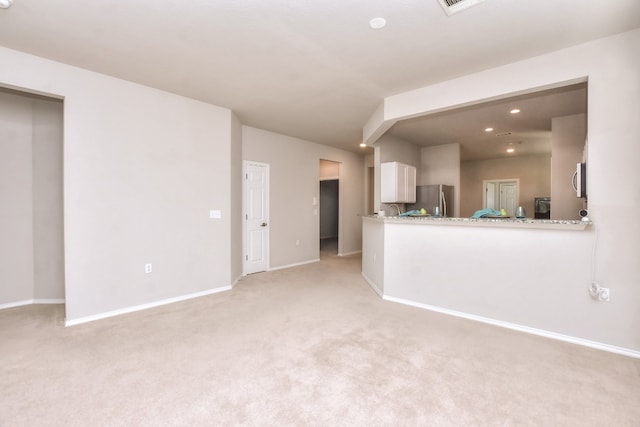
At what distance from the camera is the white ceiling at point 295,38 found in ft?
6.86

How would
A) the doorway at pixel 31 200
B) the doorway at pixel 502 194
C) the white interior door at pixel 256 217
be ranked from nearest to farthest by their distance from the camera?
the doorway at pixel 31 200
the white interior door at pixel 256 217
the doorway at pixel 502 194

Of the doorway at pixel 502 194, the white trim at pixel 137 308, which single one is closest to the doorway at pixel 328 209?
the doorway at pixel 502 194

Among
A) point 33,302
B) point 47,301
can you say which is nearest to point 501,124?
point 47,301

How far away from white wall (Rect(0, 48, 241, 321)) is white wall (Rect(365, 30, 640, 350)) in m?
3.89

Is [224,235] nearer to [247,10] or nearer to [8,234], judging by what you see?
[8,234]

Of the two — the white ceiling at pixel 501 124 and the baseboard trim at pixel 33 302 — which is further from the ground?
the white ceiling at pixel 501 124

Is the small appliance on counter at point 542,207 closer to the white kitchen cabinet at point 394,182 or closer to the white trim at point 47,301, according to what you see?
the white kitchen cabinet at point 394,182

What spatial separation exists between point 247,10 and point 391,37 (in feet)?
3.93

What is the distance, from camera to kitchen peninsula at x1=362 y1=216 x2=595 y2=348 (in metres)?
2.65

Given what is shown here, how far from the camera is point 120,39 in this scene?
8.15ft

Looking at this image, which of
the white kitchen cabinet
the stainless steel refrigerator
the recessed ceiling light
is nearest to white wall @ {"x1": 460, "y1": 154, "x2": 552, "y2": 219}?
the stainless steel refrigerator

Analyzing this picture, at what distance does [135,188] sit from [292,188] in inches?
117

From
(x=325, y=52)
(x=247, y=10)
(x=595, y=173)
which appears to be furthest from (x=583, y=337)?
(x=247, y=10)

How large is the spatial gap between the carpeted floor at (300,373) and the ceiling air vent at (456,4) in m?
Answer: 2.66
